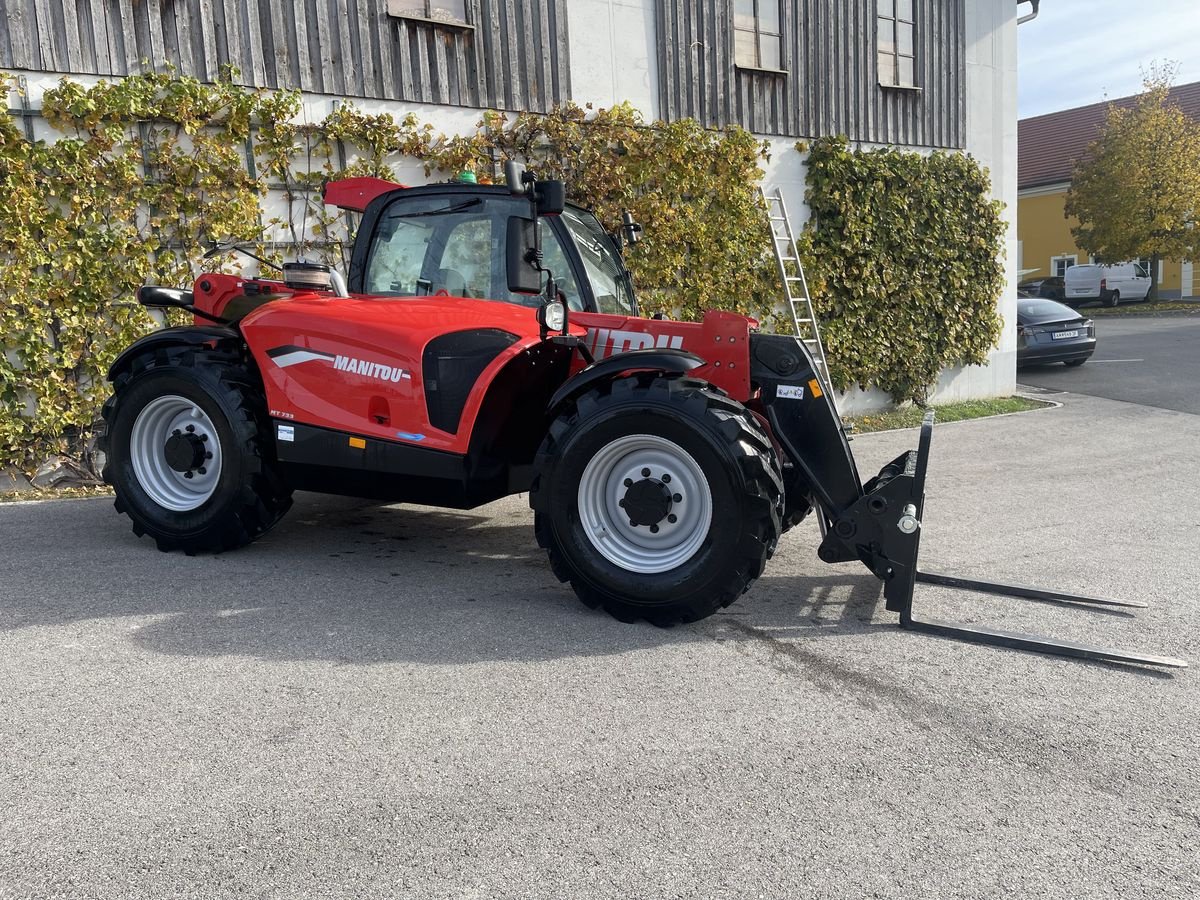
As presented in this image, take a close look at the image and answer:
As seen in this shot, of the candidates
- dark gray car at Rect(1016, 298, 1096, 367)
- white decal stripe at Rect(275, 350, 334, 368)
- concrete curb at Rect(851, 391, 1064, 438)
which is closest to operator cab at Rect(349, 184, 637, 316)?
white decal stripe at Rect(275, 350, 334, 368)

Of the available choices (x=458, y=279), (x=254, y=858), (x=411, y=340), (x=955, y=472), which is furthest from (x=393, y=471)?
(x=955, y=472)

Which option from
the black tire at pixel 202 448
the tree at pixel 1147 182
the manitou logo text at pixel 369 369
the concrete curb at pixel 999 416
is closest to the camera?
the manitou logo text at pixel 369 369

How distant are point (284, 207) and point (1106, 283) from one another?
31.3 metres

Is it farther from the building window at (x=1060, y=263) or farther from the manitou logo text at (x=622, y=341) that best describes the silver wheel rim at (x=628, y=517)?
the building window at (x=1060, y=263)

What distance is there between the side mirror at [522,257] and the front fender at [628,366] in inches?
20.5

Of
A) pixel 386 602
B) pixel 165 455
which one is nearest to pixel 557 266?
pixel 386 602

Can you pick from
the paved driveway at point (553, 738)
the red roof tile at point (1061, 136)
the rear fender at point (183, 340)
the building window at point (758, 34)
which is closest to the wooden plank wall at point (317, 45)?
the building window at point (758, 34)

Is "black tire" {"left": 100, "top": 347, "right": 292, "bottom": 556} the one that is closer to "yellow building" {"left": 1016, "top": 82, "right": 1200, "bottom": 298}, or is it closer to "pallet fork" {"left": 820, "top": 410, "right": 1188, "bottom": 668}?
"pallet fork" {"left": 820, "top": 410, "right": 1188, "bottom": 668}

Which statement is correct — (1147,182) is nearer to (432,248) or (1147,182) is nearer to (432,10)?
(432,10)

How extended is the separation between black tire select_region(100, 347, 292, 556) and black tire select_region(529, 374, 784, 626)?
1.77 meters

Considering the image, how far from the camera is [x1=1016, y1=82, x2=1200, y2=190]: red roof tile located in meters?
37.2

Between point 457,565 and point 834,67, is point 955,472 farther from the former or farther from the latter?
point 834,67

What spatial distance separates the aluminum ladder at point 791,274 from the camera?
37.7 ft

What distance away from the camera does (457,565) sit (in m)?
5.56
